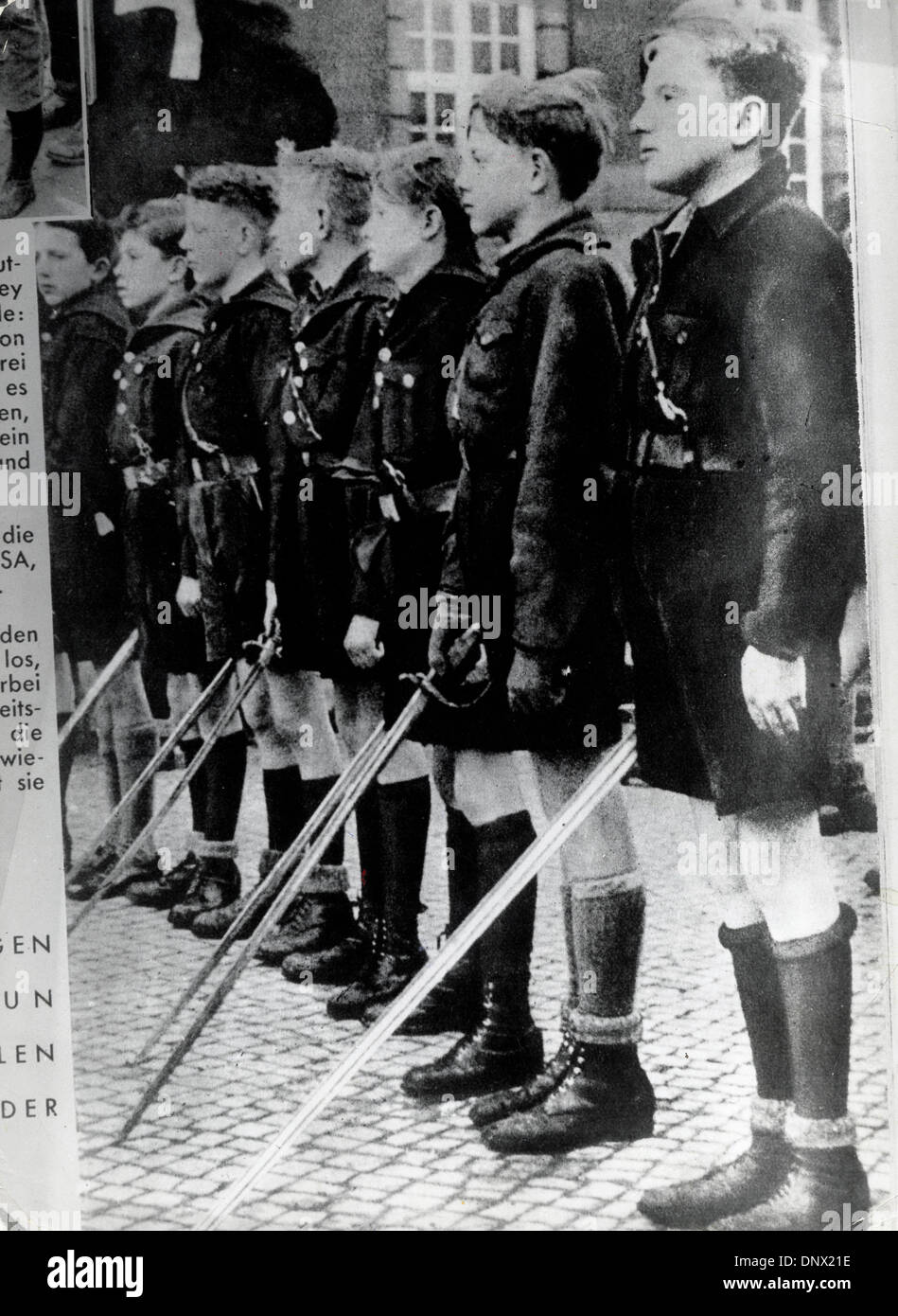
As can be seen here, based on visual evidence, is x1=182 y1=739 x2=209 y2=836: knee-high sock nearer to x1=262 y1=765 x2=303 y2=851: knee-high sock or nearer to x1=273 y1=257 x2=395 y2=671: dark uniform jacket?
x1=262 y1=765 x2=303 y2=851: knee-high sock

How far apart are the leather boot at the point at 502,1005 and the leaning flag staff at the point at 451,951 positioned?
36 mm

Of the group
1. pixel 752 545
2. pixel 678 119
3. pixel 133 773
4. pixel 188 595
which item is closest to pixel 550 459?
pixel 752 545

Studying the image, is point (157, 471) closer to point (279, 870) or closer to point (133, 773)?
point (133, 773)

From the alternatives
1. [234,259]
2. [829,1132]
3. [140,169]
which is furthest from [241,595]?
[829,1132]

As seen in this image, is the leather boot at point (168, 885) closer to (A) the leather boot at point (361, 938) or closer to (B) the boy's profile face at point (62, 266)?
(A) the leather boot at point (361, 938)

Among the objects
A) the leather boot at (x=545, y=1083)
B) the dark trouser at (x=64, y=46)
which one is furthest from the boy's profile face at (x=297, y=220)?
the leather boot at (x=545, y=1083)

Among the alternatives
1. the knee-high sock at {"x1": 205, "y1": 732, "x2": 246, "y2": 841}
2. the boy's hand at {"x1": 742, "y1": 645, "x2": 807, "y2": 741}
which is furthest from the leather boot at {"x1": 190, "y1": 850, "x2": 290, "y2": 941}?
the boy's hand at {"x1": 742, "y1": 645, "x2": 807, "y2": 741}

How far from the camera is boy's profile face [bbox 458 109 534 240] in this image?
3.90 m

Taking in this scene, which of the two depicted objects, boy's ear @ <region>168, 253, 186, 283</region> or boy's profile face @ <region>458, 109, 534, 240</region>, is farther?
boy's ear @ <region>168, 253, 186, 283</region>

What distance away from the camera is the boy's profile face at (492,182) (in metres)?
3.90

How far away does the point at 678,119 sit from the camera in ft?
12.7

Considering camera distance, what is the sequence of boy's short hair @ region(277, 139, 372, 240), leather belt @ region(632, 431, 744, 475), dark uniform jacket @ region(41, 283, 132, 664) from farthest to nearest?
dark uniform jacket @ region(41, 283, 132, 664) → boy's short hair @ region(277, 139, 372, 240) → leather belt @ region(632, 431, 744, 475)

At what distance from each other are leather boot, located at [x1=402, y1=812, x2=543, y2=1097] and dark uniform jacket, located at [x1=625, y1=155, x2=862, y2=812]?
47 centimetres

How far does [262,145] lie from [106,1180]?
2.87m
